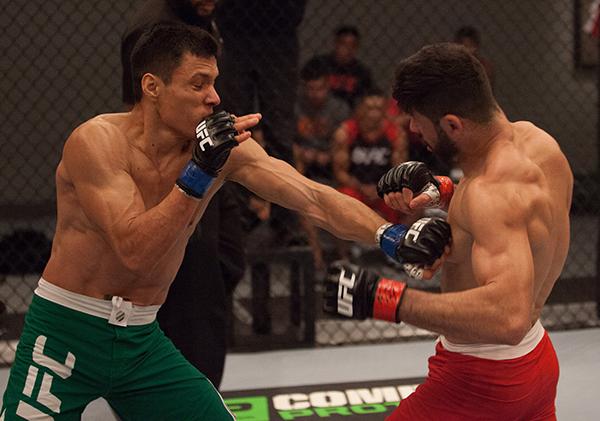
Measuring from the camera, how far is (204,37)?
7.85ft

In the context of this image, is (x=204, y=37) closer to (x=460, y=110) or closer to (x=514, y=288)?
(x=460, y=110)

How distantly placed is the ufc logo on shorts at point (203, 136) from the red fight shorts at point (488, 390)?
71cm

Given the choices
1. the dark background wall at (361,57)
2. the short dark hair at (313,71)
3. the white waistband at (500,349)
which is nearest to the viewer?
the white waistband at (500,349)

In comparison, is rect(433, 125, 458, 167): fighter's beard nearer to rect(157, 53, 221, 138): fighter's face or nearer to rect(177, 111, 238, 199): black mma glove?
rect(177, 111, 238, 199): black mma glove

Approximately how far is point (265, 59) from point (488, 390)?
2.42m

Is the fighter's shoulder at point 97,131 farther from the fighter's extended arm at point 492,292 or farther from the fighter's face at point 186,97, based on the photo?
the fighter's extended arm at point 492,292

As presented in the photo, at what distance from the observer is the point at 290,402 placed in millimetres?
3543

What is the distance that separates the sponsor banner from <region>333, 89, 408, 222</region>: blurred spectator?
1796mm

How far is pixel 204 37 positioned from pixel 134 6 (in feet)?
12.6

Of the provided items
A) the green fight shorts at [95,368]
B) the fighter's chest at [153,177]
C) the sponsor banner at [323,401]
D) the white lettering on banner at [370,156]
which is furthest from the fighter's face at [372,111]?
the green fight shorts at [95,368]

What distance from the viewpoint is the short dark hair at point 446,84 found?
2.01 meters

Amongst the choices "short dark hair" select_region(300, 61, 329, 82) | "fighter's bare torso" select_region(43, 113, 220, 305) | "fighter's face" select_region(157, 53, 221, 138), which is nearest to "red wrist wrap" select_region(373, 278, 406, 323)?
"fighter's bare torso" select_region(43, 113, 220, 305)

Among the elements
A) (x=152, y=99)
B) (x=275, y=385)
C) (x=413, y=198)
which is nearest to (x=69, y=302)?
(x=152, y=99)

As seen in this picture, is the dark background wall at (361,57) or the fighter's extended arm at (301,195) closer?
the fighter's extended arm at (301,195)
